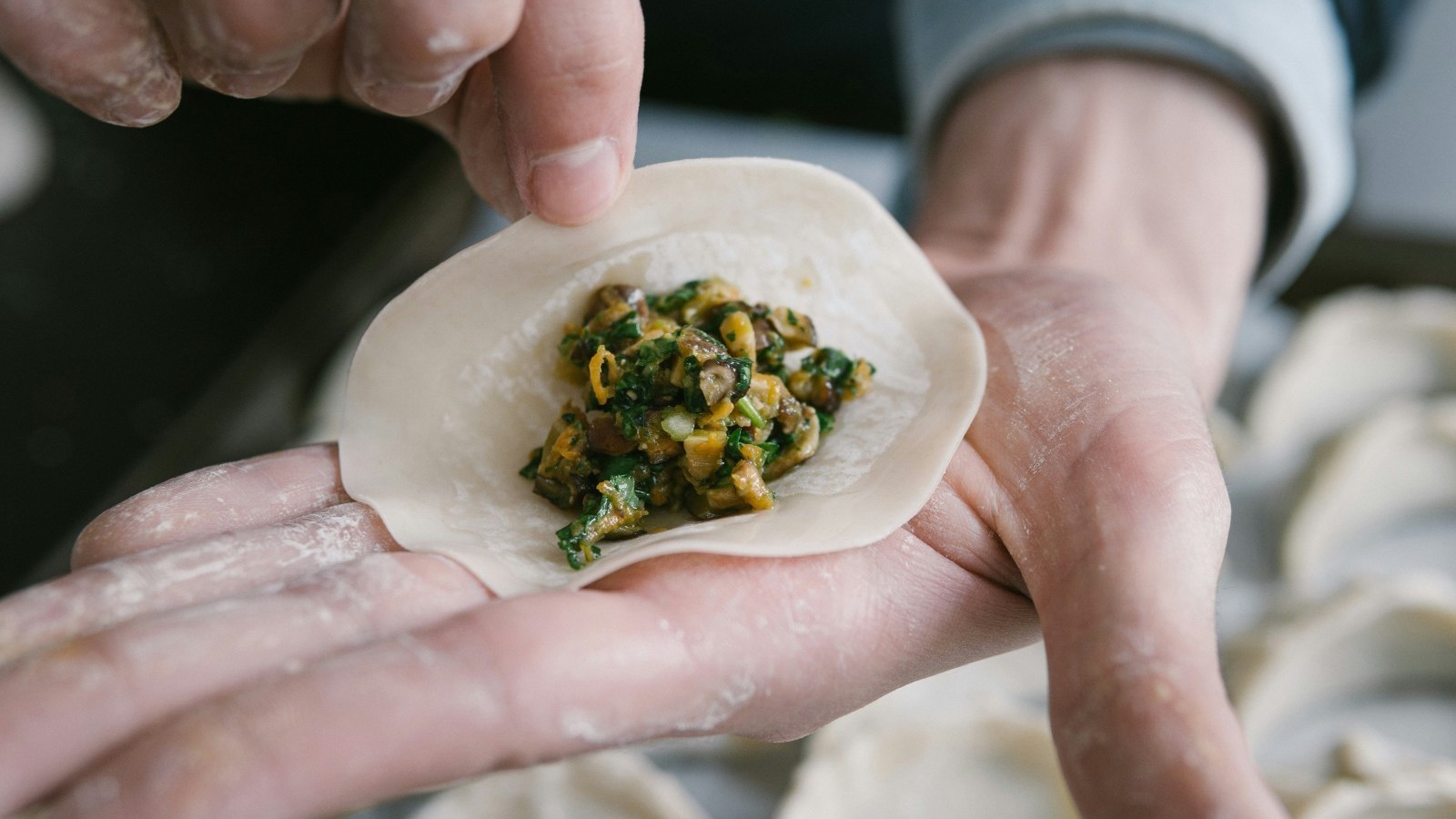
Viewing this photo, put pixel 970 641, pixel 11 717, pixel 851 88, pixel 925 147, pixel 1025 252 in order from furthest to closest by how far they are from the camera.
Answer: pixel 851 88 < pixel 925 147 < pixel 1025 252 < pixel 970 641 < pixel 11 717

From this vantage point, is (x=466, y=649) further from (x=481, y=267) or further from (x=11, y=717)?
(x=481, y=267)

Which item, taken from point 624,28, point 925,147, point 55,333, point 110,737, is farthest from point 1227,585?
point 55,333

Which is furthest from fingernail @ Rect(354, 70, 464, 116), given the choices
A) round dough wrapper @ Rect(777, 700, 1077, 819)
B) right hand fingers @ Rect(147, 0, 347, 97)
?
round dough wrapper @ Rect(777, 700, 1077, 819)

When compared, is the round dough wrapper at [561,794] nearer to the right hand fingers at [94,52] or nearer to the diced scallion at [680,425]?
the diced scallion at [680,425]

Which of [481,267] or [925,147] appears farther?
[925,147]

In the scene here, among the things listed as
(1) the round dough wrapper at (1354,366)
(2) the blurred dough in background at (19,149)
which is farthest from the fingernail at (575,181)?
(2) the blurred dough in background at (19,149)
